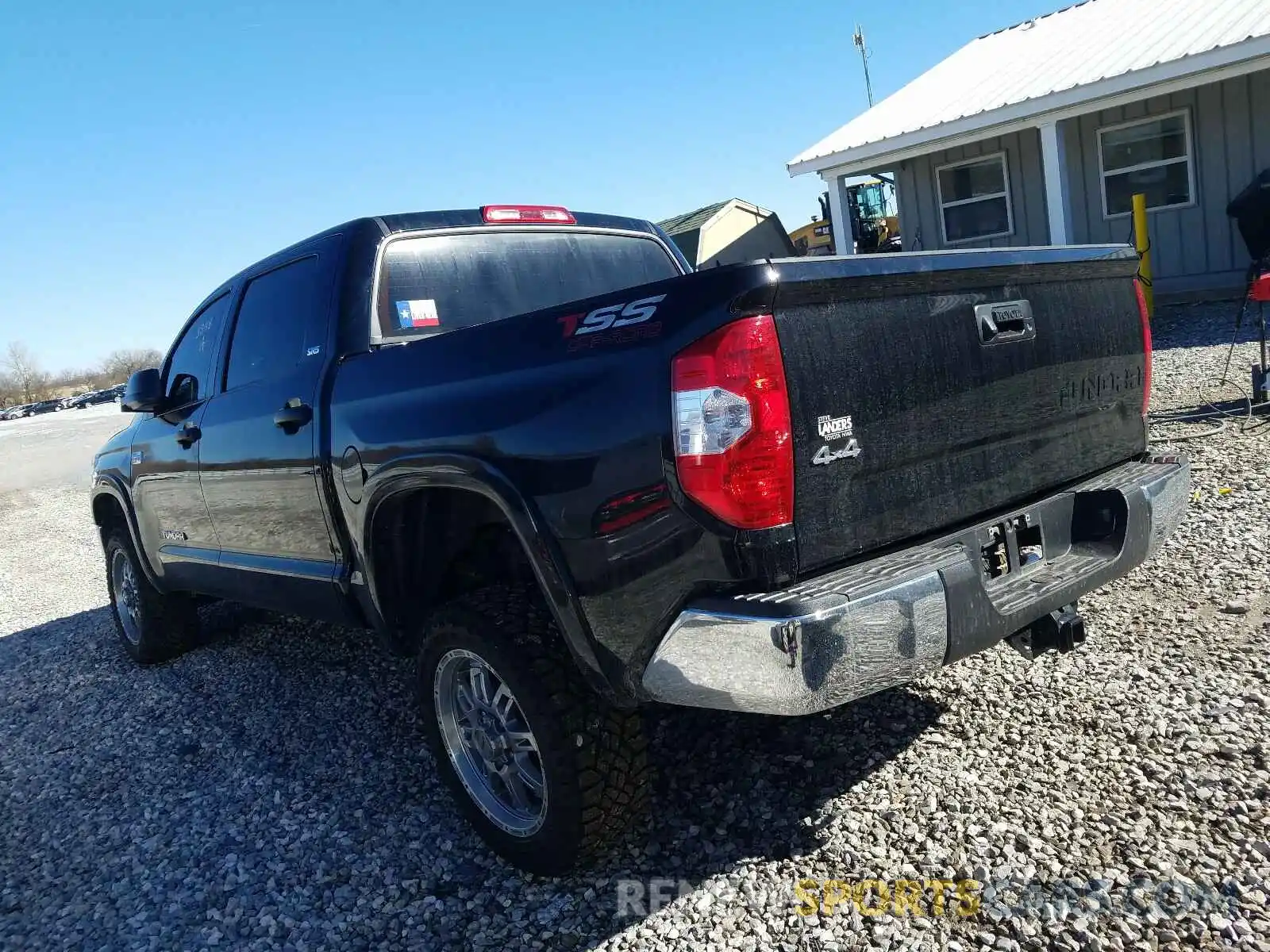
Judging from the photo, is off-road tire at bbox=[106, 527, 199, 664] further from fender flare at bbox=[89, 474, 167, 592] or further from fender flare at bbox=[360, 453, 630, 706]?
fender flare at bbox=[360, 453, 630, 706]

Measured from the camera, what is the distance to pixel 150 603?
5246mm

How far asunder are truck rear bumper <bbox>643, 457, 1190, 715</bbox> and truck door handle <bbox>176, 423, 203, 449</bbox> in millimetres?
2919

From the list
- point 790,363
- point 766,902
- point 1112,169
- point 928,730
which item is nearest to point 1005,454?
point 790,363

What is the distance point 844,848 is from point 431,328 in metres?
2.25

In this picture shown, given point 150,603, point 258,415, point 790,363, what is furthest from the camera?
point 150,603

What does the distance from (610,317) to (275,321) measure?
2.16 meters

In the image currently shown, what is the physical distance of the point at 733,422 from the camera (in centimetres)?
210

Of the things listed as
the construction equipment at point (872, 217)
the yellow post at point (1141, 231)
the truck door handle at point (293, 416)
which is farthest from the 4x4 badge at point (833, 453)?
the construction equipment at point (872, 217)

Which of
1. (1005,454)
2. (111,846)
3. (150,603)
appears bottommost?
(111,846)

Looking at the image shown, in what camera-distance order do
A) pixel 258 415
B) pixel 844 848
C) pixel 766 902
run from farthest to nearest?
pixel 258 415 < pixel 844 848 < pixel 766 902

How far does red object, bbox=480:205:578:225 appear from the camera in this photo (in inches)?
151

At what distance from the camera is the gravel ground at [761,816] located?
2.40 meters

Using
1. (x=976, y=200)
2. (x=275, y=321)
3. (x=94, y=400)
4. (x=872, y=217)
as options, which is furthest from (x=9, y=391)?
(x=275, y=321)

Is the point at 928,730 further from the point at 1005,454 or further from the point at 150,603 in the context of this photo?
the point at 150,603
